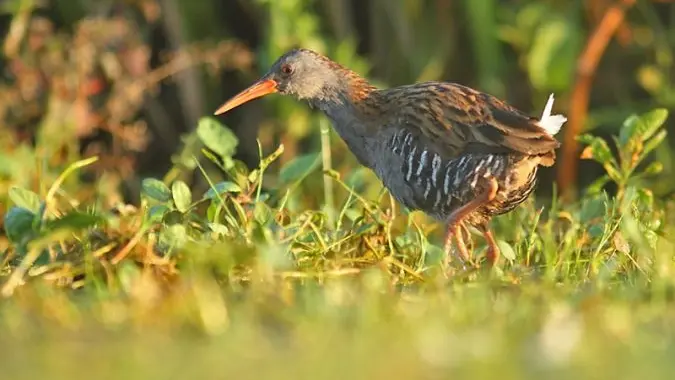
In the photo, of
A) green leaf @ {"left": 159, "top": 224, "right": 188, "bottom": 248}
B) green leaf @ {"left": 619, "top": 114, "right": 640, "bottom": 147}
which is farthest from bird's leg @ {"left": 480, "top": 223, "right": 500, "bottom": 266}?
green leaf @ {"left": 159, "top": 224, "right": 188, "bottom": 248}

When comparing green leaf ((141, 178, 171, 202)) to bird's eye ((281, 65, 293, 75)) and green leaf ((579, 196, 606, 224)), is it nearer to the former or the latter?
bird's eye ((281, 65, 293, 75))

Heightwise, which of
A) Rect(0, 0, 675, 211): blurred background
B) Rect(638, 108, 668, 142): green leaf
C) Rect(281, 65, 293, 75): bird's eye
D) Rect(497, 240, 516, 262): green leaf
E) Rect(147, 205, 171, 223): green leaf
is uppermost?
Rect(638, 108, 668, 142): green leaf

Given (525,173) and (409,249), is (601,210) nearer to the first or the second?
(525,173)

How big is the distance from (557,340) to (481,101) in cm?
145

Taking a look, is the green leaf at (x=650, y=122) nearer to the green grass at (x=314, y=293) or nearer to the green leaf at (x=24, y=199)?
the green grass at (x=314, y=293)

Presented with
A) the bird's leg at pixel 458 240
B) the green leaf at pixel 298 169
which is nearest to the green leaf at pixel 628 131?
the bird's leg at pixel 458 240

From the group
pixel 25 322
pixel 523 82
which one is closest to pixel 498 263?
pixel 25 322

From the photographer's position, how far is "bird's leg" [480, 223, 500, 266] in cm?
375

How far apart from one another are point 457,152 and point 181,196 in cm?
81

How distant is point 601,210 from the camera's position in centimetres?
409

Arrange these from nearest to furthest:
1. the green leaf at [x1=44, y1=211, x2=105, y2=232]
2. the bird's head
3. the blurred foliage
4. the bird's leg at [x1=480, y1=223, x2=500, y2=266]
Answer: the blurred foliage, the green leaf at [x1=44, y1=211, x2=105, y2=232], the bird's leg at [x1=480, y1=223, x2=500, y2=266], the bird's head

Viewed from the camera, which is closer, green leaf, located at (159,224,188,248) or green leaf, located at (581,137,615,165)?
green leaf, located at (159,224,188,248)

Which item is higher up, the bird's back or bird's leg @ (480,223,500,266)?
the bird's back

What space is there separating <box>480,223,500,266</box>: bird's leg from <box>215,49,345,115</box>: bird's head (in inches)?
31.4
